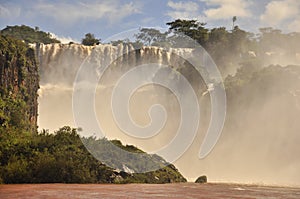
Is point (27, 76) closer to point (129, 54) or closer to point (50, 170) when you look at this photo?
point (50, 170)

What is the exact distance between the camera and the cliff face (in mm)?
23359

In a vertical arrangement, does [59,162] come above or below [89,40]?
below

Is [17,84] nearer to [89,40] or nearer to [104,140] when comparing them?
[104,140]

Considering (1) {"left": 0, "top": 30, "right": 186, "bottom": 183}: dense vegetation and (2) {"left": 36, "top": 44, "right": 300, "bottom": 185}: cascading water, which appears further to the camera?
(2) {"left": 36, "top": 44, "right": 300, "bottom": 185}: cascading water

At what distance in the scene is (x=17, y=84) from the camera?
85.2 feet

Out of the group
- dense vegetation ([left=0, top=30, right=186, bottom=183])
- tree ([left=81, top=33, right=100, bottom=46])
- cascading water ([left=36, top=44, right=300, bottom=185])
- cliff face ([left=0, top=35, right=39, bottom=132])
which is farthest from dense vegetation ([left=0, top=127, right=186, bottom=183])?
tree ([left=81, top=33, right=100, bottom=46])

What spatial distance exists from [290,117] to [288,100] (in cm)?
122

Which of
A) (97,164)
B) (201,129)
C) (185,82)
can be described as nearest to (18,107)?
(97,164)

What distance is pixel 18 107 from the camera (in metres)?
24.4

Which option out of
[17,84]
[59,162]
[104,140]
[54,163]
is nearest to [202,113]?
[17,84]

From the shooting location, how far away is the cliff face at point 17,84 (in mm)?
23359

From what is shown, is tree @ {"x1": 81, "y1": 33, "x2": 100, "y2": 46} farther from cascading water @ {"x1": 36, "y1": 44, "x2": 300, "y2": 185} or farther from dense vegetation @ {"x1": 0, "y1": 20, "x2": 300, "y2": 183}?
cascading water @ {"x1": 36, "y1": 44, "x2": 300, "y2": 185}

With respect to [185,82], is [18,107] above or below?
below

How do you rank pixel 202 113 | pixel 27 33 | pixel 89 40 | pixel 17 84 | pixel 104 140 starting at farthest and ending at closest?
pixel 27 33 < pixel 89 40 < pixel 202 113 < pixel 17 84 < pixel 104 140
